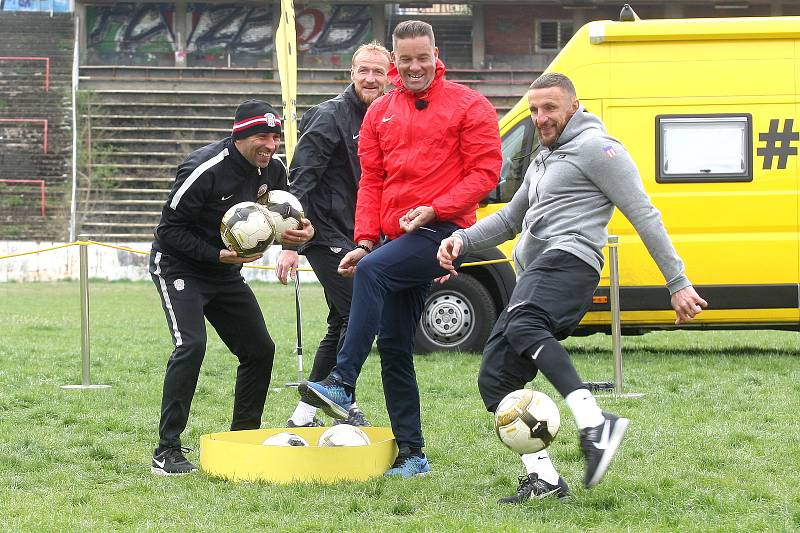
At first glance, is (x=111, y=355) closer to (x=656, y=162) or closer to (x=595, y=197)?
(x=656, y=162)

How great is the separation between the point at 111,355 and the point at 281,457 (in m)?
6.71

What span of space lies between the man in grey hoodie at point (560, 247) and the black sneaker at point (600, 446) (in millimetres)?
286

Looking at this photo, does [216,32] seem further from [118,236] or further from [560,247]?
[560,247]

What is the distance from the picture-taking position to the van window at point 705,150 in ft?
37.6

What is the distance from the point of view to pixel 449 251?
216 inches

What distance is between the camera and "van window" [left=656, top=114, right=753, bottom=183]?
11.4 metres

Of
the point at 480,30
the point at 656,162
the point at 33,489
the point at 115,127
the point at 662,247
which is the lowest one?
the point at 33,489

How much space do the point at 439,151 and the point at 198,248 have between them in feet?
4.50

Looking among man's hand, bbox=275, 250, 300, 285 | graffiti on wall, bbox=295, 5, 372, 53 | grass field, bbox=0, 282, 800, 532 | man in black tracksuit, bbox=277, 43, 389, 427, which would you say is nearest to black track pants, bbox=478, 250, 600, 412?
grass field, bbox=0, 282, 800, 532

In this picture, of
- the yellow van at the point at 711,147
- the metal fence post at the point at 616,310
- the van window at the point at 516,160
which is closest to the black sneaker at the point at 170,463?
the metal fence post at the point at 616,310

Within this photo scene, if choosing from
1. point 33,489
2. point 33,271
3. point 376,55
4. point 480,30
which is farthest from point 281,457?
point 480,30

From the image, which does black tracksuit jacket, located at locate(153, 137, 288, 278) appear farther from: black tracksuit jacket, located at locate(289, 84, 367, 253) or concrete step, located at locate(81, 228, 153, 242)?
concrete step, located at locate(81, 228, 153, 242)

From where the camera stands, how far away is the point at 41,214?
111ft

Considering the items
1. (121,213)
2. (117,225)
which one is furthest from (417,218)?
(121,213)
